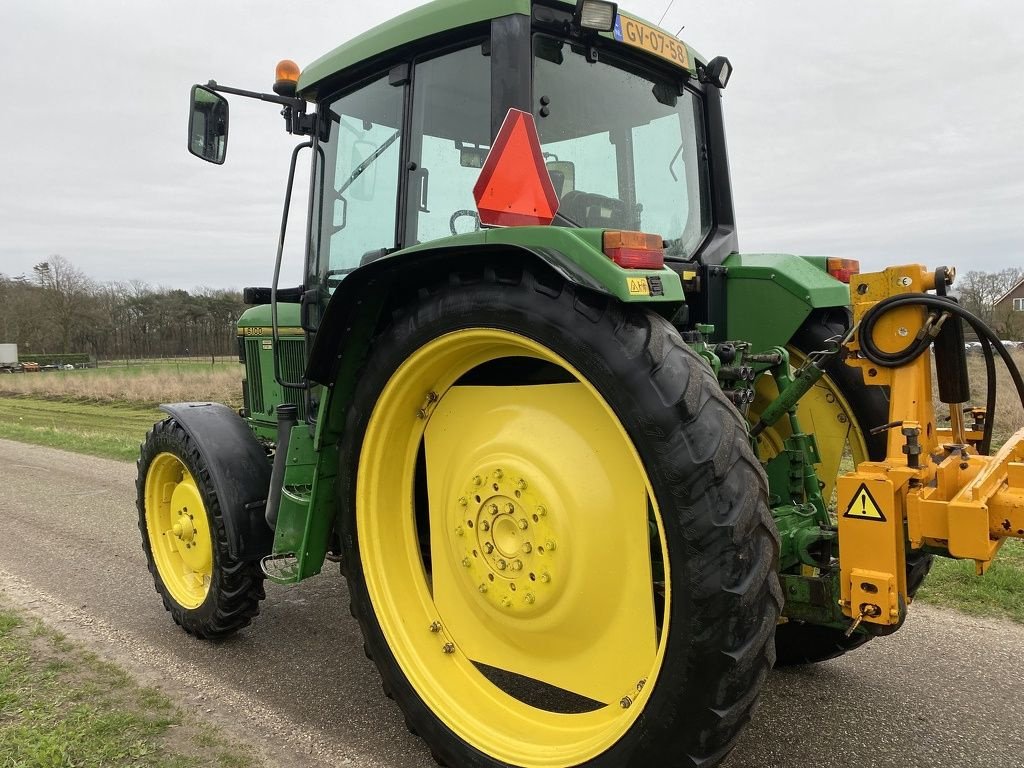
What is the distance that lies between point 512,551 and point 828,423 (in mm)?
1693

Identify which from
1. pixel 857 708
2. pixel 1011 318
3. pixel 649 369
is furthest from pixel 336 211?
pixel 1011 318

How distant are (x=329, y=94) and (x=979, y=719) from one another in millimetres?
3644

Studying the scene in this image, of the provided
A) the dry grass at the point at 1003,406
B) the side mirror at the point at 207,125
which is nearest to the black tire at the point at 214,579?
the side mirror at the point at 207,125

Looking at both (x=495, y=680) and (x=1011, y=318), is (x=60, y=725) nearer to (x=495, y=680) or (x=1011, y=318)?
(x=495, y=680)

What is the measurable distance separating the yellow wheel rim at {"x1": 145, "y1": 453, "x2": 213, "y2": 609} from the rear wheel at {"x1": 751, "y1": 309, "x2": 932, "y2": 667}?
2647 millimetres

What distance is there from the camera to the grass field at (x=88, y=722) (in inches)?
98.4

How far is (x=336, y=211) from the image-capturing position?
3.24 meters

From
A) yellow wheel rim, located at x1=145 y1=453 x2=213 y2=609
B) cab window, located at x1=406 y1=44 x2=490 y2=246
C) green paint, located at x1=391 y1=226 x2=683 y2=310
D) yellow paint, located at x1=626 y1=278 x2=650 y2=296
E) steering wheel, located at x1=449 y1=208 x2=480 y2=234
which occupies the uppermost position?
cab window, located at x1=406 y1=44 x2=490 y2=246

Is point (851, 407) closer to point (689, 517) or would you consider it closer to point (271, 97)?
point (689, 517)

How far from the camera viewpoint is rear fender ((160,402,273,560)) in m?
3.23

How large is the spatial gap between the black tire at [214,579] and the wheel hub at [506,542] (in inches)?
55.9

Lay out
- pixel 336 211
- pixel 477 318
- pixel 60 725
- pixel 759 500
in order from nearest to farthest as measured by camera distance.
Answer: pixel 759 500 < pixel 477 318 < pixel 60 725 < pixel 336 211

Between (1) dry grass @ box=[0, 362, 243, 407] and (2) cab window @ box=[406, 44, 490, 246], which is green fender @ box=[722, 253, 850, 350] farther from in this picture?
(1) dry grass @ box=[0, 362, 243, 407]

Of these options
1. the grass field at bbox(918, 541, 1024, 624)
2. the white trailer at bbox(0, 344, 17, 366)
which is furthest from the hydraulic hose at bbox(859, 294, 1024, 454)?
the white trailer at bbox(0, 344, 17, 366)
